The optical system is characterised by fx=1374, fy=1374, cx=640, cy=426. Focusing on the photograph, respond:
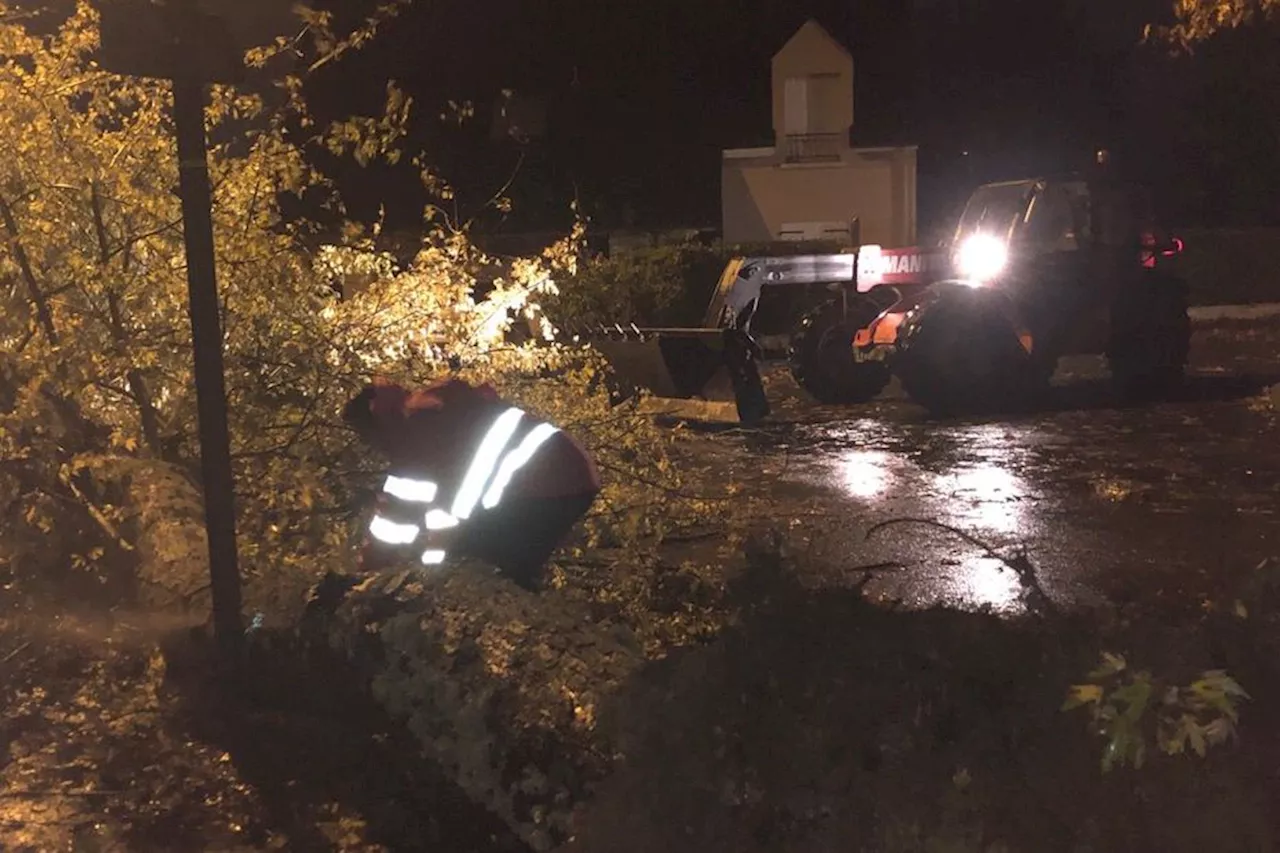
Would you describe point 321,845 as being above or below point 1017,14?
below

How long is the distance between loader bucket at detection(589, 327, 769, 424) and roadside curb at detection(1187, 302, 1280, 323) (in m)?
11.2

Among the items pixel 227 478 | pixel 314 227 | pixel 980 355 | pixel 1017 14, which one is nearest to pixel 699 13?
pixel 1017 14

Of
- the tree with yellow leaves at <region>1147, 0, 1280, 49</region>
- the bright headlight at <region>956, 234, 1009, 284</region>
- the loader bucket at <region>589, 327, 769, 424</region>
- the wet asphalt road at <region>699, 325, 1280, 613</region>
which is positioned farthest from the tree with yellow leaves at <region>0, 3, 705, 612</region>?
the bright headlight at <region>956, 234, 1009, 284</region>

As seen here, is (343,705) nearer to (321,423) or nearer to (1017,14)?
(321,423)

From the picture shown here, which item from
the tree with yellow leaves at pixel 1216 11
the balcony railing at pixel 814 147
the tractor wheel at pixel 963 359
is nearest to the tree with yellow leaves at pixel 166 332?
the tractor wheel at pixel 963 359

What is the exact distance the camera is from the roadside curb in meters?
20.7

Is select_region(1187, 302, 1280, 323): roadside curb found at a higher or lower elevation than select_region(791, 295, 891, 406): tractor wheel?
lower

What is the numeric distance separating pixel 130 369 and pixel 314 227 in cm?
125

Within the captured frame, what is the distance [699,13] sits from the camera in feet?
95.7

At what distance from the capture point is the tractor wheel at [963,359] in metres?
11.5

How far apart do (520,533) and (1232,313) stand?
61.5ft

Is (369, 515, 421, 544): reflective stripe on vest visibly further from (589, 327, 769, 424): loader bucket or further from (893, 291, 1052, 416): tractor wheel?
(893, 291, 1052, 416): tractor wheel

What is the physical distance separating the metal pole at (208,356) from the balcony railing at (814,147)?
22.4m

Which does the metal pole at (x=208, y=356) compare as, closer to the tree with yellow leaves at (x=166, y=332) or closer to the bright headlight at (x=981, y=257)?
the tree with yellow leaves at (x=166, y=332)
